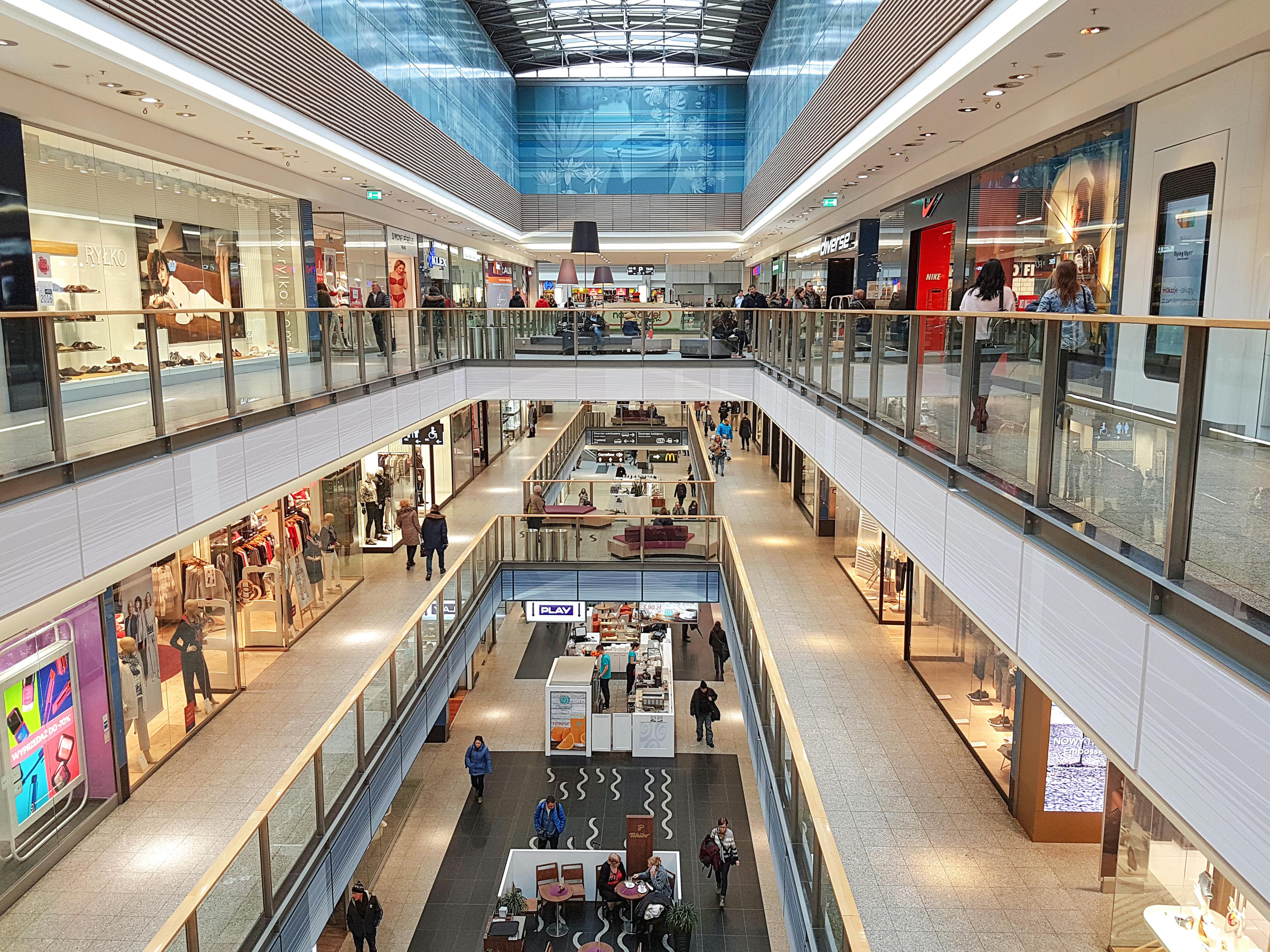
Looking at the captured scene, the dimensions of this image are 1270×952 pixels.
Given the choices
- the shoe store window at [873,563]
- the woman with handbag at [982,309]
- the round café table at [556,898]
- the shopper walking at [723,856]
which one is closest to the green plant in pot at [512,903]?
the round café table at [556,898]

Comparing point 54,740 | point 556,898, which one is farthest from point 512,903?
point 54,740

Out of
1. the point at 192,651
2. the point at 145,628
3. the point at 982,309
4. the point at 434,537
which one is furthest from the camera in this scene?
the point at 434,537

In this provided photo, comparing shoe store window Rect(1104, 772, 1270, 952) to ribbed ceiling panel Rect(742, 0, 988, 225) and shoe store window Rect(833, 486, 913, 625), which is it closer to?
shoe store window Rect(833, 486, 913, 625)

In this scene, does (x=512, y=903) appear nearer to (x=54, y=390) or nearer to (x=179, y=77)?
(x=54, y=390)

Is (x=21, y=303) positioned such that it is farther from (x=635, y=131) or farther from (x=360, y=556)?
(x=635, y=131)

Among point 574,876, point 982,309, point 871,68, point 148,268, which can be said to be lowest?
point 574,876

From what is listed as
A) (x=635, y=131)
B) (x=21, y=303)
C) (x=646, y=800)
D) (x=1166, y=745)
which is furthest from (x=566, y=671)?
(x=635, y=131)

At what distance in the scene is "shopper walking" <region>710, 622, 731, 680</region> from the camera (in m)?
18.6

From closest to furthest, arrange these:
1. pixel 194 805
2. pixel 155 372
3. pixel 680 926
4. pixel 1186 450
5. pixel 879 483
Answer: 1. pixel 1186 450
2. pixel 155 372
3. pixel 879 483
4. pixel 194 805
5. pixel 680 926

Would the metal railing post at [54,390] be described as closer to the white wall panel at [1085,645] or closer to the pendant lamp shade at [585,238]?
the white wall panel at [1085,645]

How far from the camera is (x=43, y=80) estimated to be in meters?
9.17

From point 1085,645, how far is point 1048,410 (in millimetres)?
1210

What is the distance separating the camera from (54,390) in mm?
5750

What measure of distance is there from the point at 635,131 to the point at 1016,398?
3471 cm
